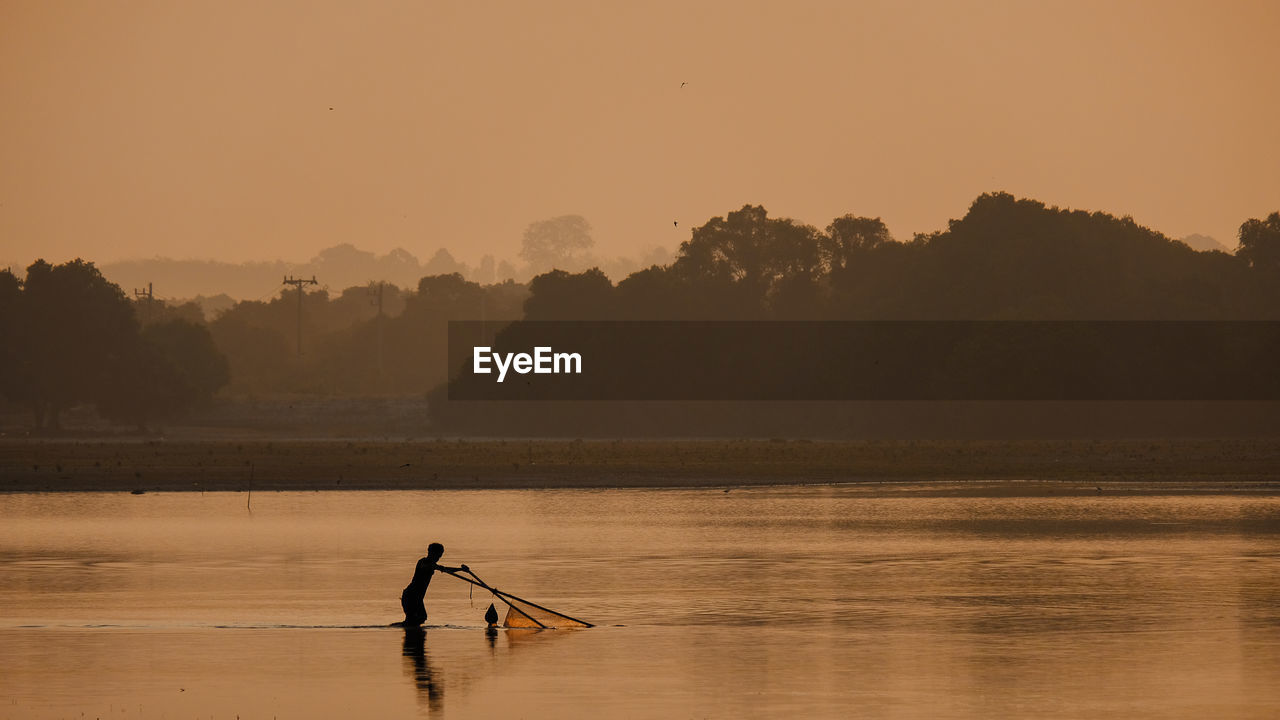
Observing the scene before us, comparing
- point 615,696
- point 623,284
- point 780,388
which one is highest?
point 623,284

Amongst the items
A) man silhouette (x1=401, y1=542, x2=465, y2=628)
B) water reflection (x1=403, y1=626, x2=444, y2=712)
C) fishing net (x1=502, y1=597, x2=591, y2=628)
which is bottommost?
water reflection (x1=403, y1=626, x2=444, y2=712)

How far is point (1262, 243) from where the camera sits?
143875 millimetres

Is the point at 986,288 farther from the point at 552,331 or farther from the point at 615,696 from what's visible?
the point at 615,696

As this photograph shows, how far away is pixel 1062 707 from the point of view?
62.1 feet

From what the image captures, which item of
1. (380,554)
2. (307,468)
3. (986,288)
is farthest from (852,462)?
(986,288)

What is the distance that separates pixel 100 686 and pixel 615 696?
6130 mm

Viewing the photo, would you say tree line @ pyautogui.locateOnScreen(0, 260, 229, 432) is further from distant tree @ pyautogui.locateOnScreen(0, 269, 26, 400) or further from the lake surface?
the lake surface

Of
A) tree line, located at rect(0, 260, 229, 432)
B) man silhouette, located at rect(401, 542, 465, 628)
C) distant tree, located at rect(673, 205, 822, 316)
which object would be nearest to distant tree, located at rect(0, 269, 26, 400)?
tree line, located at rect(0, 260, 229, 432)
